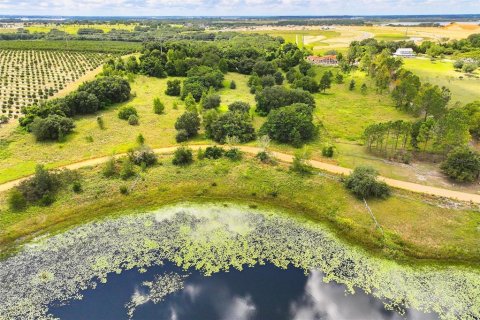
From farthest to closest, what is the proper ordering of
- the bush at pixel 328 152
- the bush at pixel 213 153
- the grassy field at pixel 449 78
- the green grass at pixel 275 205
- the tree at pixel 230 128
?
the grassy field at pixel 449 78
the tree at pixel 230 128
the bush at pixel 328 152
the bush at pixel 213 153
the green grass at pixel 275 205

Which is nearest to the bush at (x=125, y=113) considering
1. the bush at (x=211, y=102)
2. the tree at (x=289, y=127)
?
the bush at (x=211, y=102)

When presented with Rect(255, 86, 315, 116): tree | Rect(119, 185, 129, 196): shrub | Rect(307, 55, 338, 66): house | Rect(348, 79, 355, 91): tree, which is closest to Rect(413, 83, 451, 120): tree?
Rect(255, 86, 315, 116): tree

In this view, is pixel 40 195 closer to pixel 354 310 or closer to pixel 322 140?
pixel 354 310

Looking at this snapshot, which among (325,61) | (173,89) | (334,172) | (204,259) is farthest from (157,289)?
(325,61)

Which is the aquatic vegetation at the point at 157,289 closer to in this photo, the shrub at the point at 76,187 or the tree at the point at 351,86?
the shrub at the point at 76,187

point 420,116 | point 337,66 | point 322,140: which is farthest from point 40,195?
point 337,66

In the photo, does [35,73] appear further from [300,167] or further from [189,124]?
[300,167]
